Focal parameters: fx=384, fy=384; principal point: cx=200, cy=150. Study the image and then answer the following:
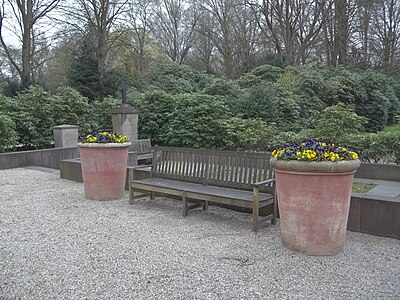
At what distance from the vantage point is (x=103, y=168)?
6145 mm

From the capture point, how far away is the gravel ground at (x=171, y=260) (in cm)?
308

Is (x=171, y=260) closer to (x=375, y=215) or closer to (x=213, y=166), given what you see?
(x=213, y=166)

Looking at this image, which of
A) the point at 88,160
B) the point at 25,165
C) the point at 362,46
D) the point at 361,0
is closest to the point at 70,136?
the point at 25,165

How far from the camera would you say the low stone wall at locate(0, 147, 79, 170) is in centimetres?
1023

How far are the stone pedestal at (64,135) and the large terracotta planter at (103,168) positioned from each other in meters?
5.58

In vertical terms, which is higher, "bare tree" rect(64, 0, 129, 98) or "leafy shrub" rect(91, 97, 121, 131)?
"bare tree" rect(64, 0, 129, 98)

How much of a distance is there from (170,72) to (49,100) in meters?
9.66

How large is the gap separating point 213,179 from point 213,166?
188 mm

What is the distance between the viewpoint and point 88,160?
614 centimetres

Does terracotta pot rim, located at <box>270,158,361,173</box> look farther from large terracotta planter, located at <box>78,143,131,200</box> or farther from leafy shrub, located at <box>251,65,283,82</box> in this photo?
leafy shrub, located at <box>251,65,283,82</box>

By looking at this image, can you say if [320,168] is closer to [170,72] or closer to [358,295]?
[358,295]

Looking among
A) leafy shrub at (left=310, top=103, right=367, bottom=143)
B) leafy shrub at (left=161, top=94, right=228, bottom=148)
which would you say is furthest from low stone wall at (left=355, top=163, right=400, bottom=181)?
leafy shrub at (left=161, top=94, right=228, bottom=148)

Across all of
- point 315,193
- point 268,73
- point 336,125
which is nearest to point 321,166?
point 315,193

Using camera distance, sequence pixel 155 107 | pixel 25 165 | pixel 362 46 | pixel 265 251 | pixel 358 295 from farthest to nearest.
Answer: pixel 362 46 < pixel 155 107 < pixel 25 165 < pixel 265 251 < pixel 358 295
